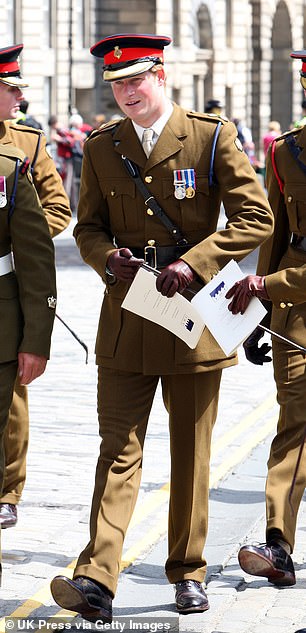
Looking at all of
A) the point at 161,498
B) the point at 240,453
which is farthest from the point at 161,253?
the point at 240,453

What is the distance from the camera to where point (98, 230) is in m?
5.43

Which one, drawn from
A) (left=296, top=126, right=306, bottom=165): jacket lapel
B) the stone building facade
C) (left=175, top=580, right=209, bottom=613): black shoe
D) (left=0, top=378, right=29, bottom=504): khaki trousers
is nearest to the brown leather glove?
(left=296, top=126, right=306, bottom=165): jacket lapel

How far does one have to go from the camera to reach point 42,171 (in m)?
6.70

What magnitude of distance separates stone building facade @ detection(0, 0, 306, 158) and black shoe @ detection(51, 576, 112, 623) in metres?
28.5

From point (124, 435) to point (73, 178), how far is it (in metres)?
21.4

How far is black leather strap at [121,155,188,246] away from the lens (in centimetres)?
528

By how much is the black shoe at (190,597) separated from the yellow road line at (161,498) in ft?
1.20

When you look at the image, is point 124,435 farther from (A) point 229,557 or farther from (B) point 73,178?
(B) point 73,178

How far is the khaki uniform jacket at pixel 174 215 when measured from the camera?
5.28m

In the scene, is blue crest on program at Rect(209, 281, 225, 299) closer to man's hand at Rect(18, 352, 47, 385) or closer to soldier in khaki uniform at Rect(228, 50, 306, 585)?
soldier in khaki uniform at Rect(228, 50, 306, 585)

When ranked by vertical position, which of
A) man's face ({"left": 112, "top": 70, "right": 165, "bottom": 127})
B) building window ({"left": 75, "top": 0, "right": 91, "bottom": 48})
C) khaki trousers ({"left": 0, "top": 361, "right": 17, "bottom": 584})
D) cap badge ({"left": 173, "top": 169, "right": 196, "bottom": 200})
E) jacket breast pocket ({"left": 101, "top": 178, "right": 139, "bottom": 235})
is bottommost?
building window ({"left": 75, "top": 0, "right": 91, "bottom": 48})

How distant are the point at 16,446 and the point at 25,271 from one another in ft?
5.51

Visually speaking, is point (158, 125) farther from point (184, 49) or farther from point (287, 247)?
point (184, 49)

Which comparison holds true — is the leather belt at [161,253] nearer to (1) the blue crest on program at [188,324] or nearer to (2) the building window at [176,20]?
(1) the blue crest on program at [188,324]
